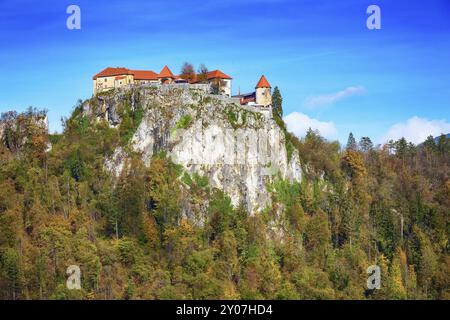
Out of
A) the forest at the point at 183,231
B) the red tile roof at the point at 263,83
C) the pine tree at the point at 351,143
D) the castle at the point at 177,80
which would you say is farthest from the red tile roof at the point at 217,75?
the pine tree at the point at 351,143

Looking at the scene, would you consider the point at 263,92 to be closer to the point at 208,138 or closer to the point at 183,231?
the point at 208,138

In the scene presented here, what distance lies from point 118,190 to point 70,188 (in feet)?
17.2

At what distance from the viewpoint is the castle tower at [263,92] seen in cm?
9014

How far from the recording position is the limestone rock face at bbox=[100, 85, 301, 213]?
85625mm

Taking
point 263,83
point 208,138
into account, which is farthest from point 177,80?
point 263,83

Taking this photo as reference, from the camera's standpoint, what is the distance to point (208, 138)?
86688mm

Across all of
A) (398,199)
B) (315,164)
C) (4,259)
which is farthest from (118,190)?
(398,199)

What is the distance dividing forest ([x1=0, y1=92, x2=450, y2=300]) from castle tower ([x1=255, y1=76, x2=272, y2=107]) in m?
1.91

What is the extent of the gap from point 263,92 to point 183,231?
18.6 m

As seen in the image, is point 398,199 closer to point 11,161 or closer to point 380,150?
point 380,150

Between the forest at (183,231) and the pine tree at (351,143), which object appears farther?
the pine tree at (351,143)

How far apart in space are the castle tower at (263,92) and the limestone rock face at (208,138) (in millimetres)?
1870

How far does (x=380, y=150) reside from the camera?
109312 mm

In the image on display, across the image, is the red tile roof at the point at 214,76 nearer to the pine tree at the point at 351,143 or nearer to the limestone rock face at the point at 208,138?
the limestone rock face at the point at 208,138
